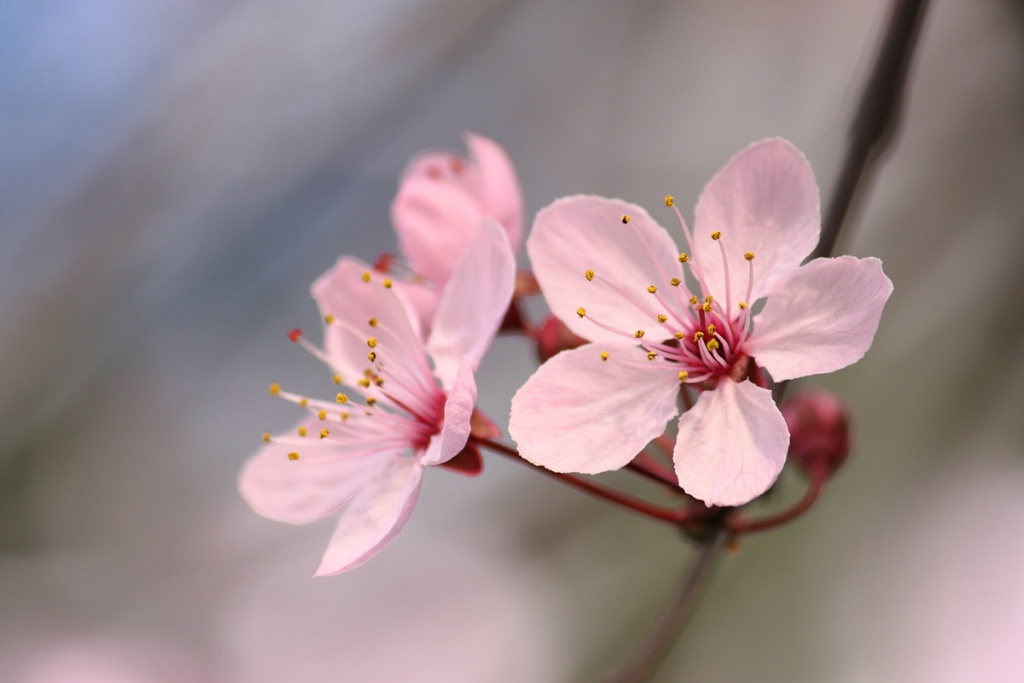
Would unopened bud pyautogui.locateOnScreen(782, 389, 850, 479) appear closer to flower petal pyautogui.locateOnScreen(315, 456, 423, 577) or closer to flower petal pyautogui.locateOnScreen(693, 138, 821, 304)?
flower petal pyautogui.locateOnScreen(693, 138, 821, 304)

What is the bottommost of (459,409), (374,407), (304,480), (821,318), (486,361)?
(486,361)

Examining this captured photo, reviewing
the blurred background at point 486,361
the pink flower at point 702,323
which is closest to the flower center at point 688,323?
the pink flower at point 702,323

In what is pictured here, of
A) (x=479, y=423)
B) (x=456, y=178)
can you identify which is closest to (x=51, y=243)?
(x=456, y=178)

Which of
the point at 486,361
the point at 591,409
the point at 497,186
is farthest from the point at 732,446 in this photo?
the point at 486,361

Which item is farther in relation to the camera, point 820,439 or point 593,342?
point 820,439

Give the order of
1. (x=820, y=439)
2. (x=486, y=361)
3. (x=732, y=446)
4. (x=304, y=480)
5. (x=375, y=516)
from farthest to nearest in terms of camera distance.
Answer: (x=486, y=361), (x=820, y=439), (x=304, y=480), (x=375, y=516), (x=732, y=446)

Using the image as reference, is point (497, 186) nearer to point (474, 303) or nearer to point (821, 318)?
point (474, 303)

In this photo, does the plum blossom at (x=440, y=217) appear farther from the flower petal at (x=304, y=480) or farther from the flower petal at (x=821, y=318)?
the flower petal at (x=821, y=318)

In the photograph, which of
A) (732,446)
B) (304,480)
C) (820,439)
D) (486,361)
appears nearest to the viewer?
(732,446)
